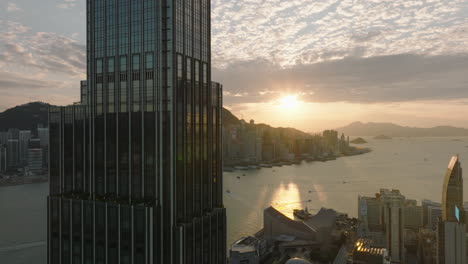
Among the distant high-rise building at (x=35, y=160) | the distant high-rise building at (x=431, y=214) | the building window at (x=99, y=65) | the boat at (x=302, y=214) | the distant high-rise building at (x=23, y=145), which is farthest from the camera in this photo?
the distant high-rise building at (x=23, y=145)

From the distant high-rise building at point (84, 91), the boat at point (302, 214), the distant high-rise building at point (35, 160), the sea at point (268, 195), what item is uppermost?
the distant high-rise building at point (84, 91)

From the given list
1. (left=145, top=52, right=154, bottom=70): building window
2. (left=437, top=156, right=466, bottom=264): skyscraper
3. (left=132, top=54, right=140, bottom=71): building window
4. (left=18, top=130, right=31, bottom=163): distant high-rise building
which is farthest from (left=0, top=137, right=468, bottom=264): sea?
(left=18, top=130, right=31, bottom=163): distant high-rise building

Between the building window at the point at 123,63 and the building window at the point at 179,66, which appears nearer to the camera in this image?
the building window at the point at 179,66

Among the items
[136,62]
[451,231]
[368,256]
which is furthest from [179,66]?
[451,231]

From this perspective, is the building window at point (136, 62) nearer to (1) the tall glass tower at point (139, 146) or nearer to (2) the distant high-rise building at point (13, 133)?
(1) the tall glass tower at point (139, 146)

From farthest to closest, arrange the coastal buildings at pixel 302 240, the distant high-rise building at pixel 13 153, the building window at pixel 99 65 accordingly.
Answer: the distant high-rise building at pixel 13 153 → the coastal buildings at pixel 302 240 → the building window at pixel 99 65

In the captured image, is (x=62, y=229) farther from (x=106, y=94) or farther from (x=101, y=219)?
(x=106, y=94)

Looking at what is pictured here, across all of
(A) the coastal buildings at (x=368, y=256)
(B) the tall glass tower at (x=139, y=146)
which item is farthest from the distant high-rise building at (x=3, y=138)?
(A) the coastal buildings at (x=368, y=256)
